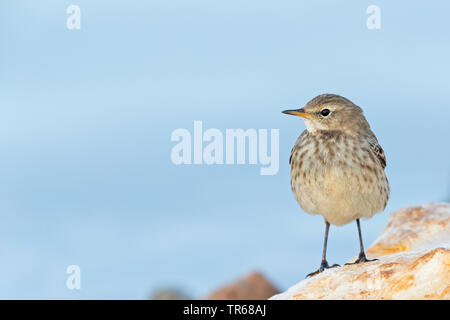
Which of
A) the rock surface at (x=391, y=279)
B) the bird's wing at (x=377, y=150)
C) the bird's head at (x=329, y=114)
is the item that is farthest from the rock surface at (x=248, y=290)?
the bird's head at (x=329, y=114)

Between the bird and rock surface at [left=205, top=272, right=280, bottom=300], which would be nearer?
the bird

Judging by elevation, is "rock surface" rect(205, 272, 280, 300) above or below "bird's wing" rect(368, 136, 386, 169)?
below

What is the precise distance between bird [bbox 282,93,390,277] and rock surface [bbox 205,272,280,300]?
4213 mm

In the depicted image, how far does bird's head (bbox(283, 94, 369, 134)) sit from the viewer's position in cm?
977

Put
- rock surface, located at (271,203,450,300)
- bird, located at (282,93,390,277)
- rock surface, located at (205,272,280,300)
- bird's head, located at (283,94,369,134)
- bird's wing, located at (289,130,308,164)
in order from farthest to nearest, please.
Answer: rock surface, located at (205,272,280,300), bird's wing, located at (289,130,308,164), bird's head, located at (283,94,369,134), bird, located at (282,93,390,277), rock surface, located at (271,203,450,300)

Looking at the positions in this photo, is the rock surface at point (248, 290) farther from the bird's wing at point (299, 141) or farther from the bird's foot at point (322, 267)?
the bird's wing at point (299, 141)

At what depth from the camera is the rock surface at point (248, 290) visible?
13891 mm

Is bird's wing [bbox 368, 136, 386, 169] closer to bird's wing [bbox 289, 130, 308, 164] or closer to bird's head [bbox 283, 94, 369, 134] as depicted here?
bird's head [bbox 283, 94, 369, 134]

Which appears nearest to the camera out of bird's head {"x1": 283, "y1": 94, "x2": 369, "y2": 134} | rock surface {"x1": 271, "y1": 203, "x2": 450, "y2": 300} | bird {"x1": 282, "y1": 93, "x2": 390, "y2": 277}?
rock surface {"x1": 271, "y1": 203, "x2": 450, "y2": 300}

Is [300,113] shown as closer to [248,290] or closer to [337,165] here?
[337,165]

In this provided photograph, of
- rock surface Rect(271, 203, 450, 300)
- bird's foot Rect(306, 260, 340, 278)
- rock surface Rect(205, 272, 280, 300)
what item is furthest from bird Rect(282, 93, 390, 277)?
rock surface Rect(205, 272, 280, 300)

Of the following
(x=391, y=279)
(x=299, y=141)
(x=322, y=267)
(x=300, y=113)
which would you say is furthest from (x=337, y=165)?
(x=391, y=279)

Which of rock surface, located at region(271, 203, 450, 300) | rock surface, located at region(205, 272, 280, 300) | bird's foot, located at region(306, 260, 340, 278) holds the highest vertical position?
rock surface, located at region(271, 203, 450, 300)
